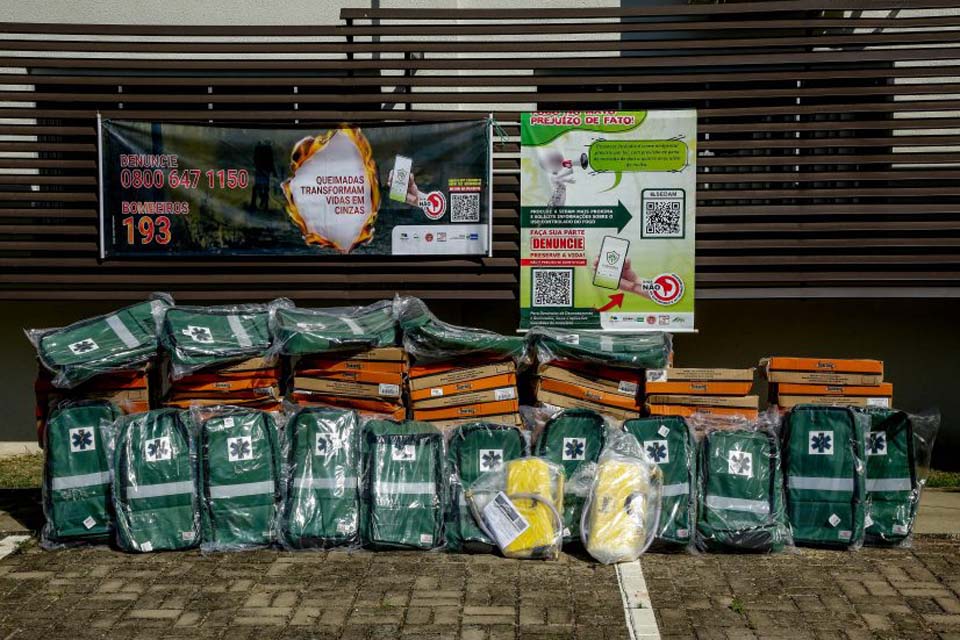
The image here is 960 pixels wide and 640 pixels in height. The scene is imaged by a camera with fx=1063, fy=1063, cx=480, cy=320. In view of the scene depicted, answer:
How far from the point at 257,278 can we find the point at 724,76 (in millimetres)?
4458

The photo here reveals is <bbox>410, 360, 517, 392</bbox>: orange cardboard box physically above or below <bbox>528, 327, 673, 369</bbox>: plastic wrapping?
below

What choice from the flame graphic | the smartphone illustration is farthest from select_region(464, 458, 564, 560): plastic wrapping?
the flame graphic

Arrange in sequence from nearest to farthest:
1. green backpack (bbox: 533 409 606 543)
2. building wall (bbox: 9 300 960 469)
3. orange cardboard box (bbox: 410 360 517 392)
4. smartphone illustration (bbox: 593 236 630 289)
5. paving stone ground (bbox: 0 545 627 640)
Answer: paving stone ground (bbox: 0 545 627 640) < green backpack (bbox: 533 409 606 543) < orange cardboard box (bbox: 410 360 517 392) < smartphone illustration (bbox: 593 236 630 289) < building wall (bbox: 9 300 960 469)

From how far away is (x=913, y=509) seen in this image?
728 cm

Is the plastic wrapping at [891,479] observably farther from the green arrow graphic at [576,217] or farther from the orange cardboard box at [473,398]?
the green arrow graphic at [576,217]

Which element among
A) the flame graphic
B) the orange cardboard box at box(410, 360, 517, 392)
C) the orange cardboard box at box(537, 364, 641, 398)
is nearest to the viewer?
the orange cardboard box at box(410, 360, 517, 392)

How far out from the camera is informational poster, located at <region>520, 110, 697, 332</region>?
361 inches

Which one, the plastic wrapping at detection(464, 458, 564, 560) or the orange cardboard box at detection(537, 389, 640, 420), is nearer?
the plastic wrapping at detection(464, 458, 564, 560)

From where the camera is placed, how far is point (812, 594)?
20.9 ft

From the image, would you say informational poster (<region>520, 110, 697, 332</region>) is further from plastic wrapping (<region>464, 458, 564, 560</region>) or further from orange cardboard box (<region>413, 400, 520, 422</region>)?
plastic wrapping (<region>464, 458, 564, 560</region>)

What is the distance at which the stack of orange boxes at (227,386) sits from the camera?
746 cm

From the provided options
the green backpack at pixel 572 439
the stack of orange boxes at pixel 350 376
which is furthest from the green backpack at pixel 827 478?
the stack of orange boxes at pixel 350 376

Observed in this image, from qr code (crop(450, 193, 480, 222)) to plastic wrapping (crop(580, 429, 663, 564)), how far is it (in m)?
2.95

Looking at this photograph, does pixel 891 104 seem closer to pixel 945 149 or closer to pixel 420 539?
pixel 945 149
